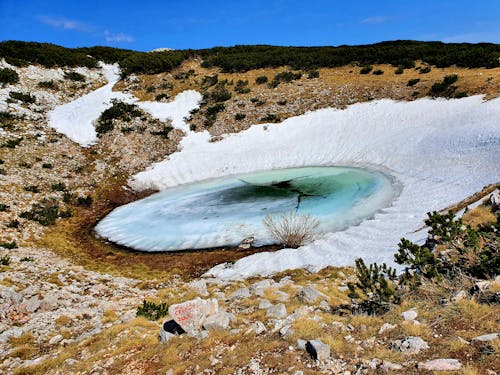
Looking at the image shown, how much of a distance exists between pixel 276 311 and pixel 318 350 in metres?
2.58

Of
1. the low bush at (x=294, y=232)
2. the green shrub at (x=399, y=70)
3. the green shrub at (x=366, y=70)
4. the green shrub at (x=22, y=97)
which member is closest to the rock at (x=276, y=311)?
the low bush at (x=294, y=232)

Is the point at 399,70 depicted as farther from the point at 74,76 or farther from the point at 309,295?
the point at 74,76

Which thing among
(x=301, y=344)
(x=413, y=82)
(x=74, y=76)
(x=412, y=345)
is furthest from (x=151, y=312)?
(x=74, y=76)

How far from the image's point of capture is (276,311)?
339 inches

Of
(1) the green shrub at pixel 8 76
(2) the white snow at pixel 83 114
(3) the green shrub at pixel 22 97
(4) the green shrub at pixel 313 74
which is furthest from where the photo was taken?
(4) the green shrub at pixel 313 74

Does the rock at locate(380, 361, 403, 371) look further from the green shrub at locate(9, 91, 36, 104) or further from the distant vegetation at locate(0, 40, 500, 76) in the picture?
the green shrub at locate(9, 91, 36, 104)

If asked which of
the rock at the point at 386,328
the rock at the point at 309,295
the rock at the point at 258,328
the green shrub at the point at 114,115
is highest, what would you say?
the green shrub at the point at 114,115

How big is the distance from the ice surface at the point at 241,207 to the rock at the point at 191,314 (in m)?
7.91

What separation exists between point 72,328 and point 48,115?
34301 mm

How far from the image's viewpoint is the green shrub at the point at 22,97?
3728 cm

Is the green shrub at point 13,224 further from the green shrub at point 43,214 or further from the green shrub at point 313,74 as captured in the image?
the green shrub at point 313,74

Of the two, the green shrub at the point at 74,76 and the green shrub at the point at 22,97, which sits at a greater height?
the green shrub at the point at 74,76

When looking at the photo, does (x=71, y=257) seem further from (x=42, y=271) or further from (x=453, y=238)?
(x=453, y=238)

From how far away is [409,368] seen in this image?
5.35 m
